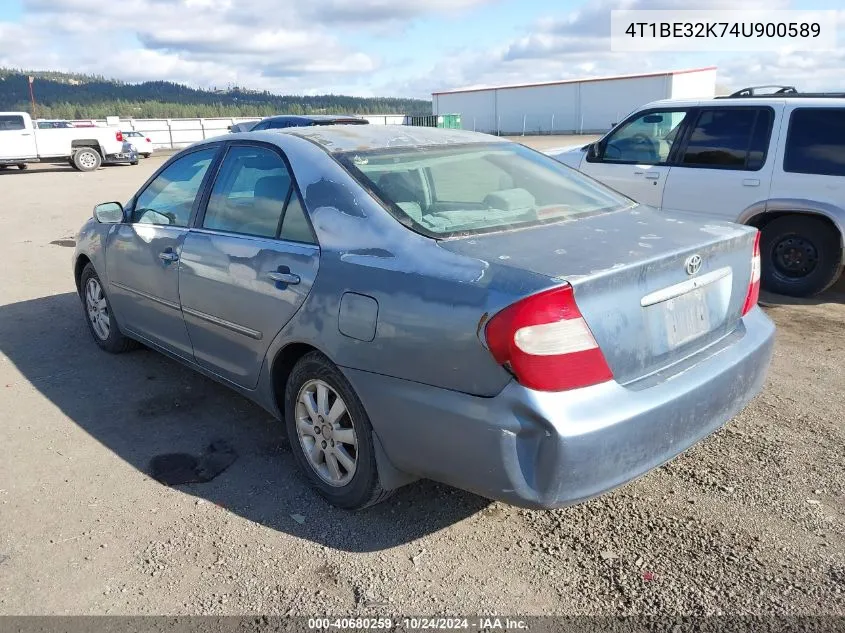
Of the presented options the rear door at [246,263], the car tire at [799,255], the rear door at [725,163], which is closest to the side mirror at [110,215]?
the rear door at [246,263]

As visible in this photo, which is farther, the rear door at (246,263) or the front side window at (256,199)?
the front side window at (256,199)

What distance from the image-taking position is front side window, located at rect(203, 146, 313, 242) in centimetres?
329

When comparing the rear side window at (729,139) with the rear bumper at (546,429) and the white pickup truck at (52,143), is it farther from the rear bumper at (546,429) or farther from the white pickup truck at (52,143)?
the white pickup truck at (52,143)

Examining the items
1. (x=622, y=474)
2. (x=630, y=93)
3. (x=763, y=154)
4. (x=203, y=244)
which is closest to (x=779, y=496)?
(x=622, y=474)

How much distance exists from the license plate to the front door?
267 cm

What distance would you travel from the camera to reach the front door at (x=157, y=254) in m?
4.06

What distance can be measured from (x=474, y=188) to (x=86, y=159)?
23.5m

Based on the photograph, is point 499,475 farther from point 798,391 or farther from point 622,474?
point 798,391

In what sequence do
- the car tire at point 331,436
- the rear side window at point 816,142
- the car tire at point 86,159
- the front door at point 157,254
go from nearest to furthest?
the car tire at point 331,436 → the front door at point 157,254 → the rear side window at point 816,142 → the car tire at point 86,159

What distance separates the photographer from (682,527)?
2938 millimetres

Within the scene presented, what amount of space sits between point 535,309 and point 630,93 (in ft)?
159

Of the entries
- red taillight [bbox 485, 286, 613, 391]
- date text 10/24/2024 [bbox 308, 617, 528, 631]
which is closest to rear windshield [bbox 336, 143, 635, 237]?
red taillight [bbox 485, 286, 613, 391]

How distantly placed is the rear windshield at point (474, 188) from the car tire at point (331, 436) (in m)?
0.76

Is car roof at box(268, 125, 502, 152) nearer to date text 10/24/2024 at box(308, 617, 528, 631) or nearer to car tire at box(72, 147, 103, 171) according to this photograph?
date text 10/24/2024 at box(308, 617, 528, 631)
